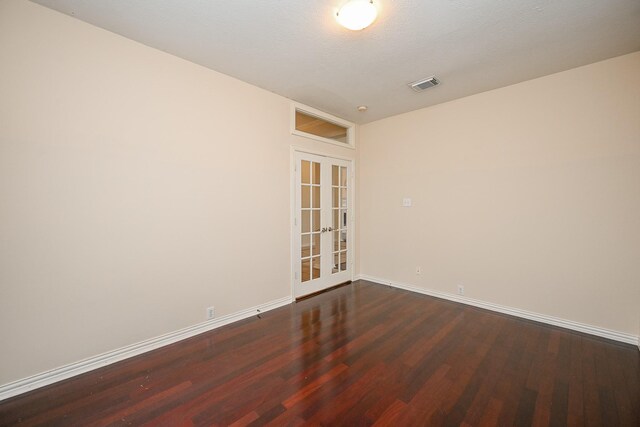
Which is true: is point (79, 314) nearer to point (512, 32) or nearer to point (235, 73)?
point (235, 73)

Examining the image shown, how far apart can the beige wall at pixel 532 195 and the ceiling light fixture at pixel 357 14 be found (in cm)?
229

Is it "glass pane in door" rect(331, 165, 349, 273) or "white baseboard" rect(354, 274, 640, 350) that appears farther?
"glass pane in door" rect(331, 165, 349, 273)

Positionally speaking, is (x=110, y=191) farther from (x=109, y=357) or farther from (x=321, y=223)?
(x=321, y=223)

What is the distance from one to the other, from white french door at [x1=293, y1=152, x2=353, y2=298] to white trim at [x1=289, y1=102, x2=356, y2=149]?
282 mm

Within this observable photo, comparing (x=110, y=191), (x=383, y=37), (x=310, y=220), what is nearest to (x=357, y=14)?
(x=383, y=37)

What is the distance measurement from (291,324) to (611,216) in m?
3.54

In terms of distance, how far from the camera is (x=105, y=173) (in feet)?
7.15

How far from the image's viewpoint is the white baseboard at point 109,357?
1846 millimetres

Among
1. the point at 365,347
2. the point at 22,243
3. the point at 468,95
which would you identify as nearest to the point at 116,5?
the point at 22,243

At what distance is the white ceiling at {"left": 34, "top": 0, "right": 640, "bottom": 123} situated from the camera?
6.25 ft

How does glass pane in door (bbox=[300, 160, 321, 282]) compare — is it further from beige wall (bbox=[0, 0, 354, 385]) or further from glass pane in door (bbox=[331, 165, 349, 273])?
beige wall (bbox=[0, 0, 354, 385])

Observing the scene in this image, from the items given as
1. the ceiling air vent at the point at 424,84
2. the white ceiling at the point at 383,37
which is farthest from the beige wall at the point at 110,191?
the ceiling air vent at the point at 424,84

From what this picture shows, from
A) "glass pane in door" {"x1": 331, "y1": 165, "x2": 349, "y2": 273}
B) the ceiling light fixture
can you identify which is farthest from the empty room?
"glass pane in door" {"x1": 331, "y1": 165, "x2": 349, "y2": 273}

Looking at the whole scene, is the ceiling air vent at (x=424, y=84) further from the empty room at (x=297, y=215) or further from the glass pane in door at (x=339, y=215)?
the glass pane in door at (x=339, y=215)
